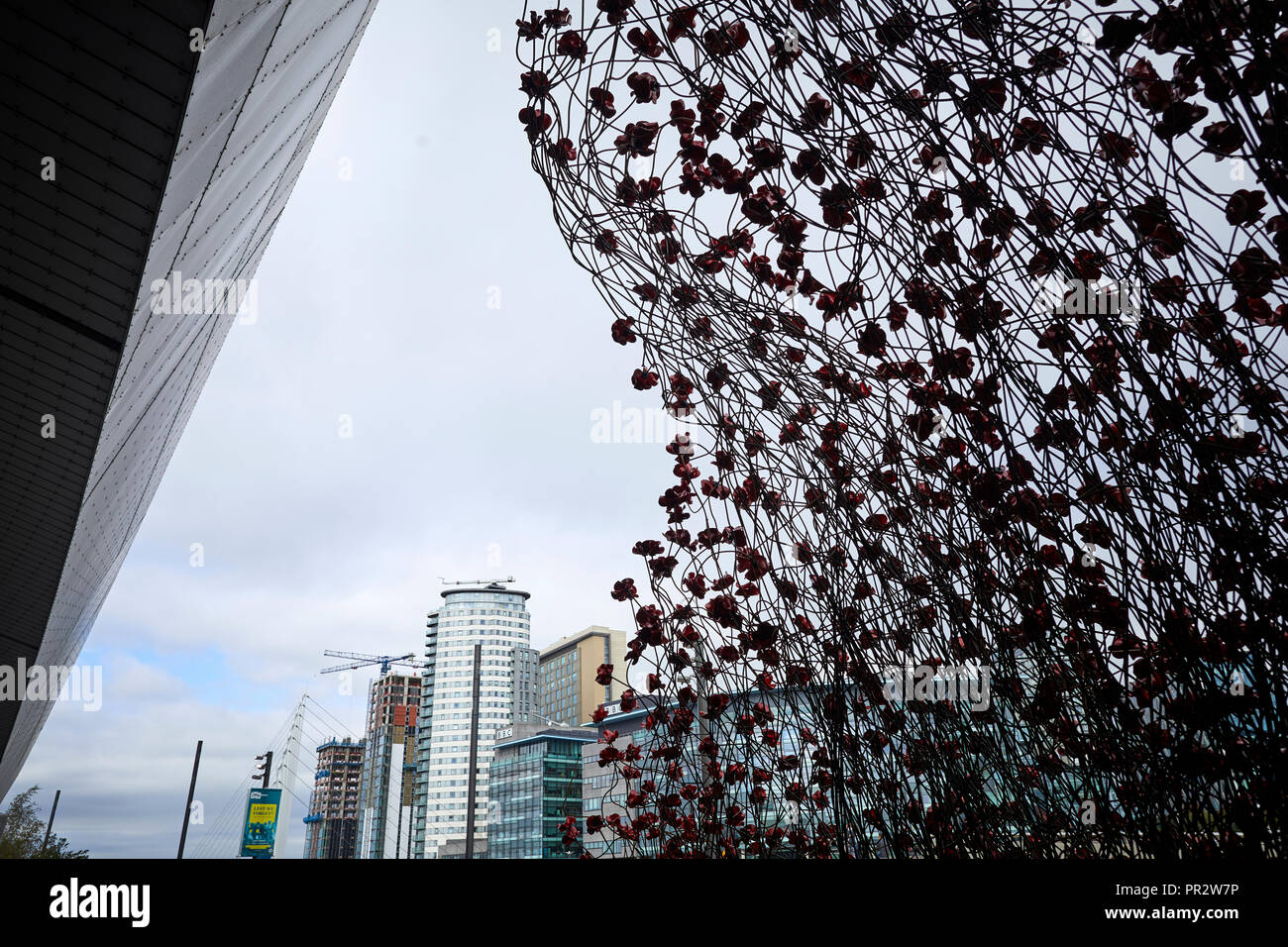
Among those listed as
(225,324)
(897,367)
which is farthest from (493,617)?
(897,367)

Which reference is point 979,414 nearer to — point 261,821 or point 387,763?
point 261,821

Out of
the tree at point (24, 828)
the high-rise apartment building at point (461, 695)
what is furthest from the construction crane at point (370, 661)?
the tree at point (24, 828)

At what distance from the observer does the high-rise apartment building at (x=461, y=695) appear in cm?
6306

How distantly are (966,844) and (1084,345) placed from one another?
103cm

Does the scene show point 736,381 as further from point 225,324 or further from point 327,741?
point 327,741

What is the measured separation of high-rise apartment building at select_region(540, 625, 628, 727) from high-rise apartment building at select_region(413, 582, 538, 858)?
6.33m

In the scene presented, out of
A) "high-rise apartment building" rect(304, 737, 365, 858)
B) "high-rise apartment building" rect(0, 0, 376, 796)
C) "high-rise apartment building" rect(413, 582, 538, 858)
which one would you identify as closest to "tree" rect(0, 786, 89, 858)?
"high-rise apartment building" rect(0, 0, 376, 796)

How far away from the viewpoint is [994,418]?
132cm

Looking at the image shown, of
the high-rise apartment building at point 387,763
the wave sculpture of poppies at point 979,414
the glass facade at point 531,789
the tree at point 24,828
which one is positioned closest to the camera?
the wave sculpture of poppies at point 979,414

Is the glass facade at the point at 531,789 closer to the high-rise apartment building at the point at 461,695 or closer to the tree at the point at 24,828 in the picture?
the high-rise apartment building at the point at 461,695

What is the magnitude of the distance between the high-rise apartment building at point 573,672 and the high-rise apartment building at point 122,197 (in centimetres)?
4371

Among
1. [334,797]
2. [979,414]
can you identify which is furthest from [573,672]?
[334,797]

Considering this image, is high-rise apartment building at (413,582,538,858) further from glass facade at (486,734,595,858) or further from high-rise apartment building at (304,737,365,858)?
high-rise apartment building at (304,737,365,858)

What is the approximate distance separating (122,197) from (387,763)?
197 ft
